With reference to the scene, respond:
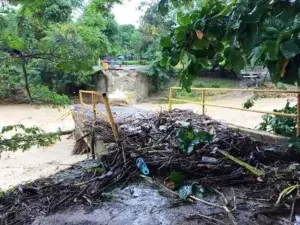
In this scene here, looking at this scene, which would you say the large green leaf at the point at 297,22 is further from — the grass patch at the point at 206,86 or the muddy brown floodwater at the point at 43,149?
the grass patch at the point at 206,86

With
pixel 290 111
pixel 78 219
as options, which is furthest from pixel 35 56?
pixel 290 111

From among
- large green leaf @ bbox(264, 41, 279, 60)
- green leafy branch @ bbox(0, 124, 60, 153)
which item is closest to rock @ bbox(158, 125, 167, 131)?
green leafy branch @ bbox(0, 124, 60, 153)

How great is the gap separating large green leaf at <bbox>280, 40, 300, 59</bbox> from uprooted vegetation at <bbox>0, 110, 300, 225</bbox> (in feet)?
5.71

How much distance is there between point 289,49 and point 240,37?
31 cm

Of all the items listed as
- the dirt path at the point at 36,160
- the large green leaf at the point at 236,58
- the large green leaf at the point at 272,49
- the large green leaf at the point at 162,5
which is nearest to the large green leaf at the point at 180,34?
the large green leaf at the point at 162,5

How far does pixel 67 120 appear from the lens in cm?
1418

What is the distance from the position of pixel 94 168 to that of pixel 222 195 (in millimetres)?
1567

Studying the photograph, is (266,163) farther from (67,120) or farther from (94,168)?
(67,120)

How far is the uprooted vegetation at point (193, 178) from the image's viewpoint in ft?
9.15

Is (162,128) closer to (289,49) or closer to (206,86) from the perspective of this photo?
(289,49)

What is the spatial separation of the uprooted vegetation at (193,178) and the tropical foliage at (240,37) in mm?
1377

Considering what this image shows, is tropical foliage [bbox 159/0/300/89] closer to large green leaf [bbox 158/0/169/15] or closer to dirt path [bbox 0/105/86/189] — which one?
large green leaf [bbox 158/0/169/15]

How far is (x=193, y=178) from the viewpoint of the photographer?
3355 mm

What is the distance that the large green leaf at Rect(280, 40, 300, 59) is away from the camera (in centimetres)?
108
